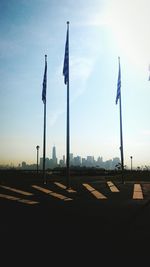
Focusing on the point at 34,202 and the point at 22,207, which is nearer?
the point at 22,207

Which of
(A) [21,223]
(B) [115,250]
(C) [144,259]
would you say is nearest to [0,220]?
(A) [21,223]

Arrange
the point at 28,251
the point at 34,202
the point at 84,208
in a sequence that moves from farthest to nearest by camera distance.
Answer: the point at 34,202, the point at 84,208, the point at 28,251

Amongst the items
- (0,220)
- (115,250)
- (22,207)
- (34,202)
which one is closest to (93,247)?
(115,250)

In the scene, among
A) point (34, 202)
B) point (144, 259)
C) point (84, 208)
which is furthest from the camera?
point (34, 202)

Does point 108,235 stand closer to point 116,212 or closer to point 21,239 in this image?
point 21,239

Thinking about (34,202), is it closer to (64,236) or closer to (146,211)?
(146,211)

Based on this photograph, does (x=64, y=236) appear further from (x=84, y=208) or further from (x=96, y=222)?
(x=84, y=208)

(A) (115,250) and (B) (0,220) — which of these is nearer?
(A) (115,250)

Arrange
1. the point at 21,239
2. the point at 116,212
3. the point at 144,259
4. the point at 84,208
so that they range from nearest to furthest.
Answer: the point at 144,259 → the point at 21,239 → the point at 116,212 → the point at 84,208

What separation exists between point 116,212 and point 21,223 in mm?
3958

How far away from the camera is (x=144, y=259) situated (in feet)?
19.5

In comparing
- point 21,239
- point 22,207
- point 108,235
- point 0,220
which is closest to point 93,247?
point 108,235

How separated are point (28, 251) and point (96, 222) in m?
3.64

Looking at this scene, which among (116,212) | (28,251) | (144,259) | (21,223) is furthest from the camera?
(116,212)
